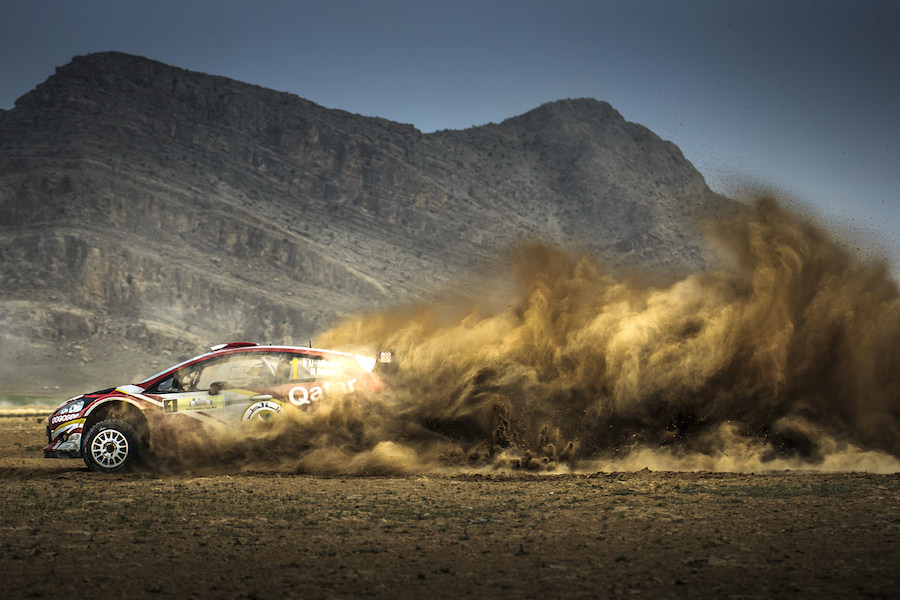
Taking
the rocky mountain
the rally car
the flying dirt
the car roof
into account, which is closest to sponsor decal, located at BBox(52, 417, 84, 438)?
the rally car

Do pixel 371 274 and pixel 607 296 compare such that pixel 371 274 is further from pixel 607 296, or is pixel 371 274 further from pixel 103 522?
pixel 103 522

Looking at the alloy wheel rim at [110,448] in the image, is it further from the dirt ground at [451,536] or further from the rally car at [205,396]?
the dirt ground at [451,536]

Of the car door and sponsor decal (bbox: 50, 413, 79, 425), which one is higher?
the car door

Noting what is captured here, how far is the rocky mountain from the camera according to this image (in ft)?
236

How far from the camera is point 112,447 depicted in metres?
11.9

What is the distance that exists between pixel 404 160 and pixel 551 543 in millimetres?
104165

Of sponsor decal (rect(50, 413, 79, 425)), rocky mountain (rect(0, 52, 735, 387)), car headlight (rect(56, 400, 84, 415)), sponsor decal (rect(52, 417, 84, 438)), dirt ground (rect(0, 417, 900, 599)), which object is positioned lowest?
dirt ground (rect(0, 417, 900, 599))

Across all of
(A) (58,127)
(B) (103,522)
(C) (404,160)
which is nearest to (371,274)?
(C) (404,160)

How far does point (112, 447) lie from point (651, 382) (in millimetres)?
8390

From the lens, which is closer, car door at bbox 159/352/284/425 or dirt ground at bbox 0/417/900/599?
dirt ground at bbox 0/417/900/599

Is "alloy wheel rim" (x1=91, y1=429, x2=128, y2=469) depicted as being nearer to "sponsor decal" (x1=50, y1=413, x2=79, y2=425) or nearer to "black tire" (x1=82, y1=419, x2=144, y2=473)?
"black tire" (x1=82, y1=419, x2=144, y2=473)

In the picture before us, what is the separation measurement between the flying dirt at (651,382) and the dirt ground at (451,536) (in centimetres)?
123

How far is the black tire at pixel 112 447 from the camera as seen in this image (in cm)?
1183

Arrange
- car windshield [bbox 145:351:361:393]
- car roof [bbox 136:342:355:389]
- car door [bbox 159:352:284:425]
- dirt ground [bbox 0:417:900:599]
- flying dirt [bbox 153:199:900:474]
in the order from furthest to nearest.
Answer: flying dirt [bbox 153:199:900:474], car roof [bbox 136:342:355:389], car windshield [bbox 145:351:361:393], car door [bbox 159:352:284:425], dirt ground [bbox 0:417:900:599]
